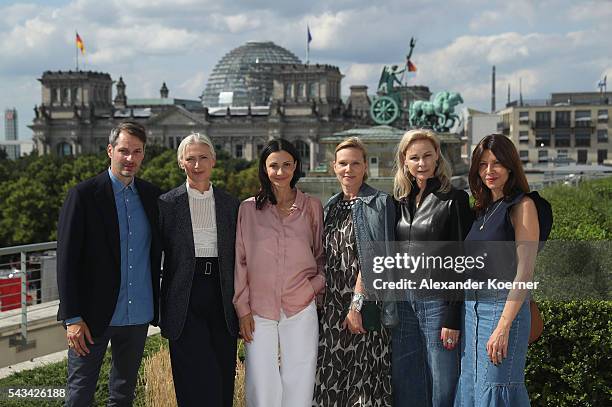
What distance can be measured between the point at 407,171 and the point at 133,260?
2.29m

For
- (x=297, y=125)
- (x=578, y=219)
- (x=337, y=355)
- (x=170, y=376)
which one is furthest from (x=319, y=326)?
(x=297, y=125)

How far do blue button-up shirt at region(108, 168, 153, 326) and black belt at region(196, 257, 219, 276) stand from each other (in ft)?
1.40

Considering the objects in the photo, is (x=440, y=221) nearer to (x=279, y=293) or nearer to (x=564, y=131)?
(x=279, y=293)

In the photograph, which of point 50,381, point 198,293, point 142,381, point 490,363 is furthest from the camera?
point 50,381

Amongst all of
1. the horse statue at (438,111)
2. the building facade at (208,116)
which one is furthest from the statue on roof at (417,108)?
the building facade at (208,116)

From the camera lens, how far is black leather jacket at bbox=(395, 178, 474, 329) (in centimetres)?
605

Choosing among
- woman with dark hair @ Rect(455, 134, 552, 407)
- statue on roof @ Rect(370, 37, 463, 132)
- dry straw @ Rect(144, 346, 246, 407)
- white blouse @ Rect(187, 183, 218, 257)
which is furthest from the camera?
statue on roof @ Rect(370, 37, 463, 132)

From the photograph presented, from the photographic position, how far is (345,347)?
21.1 feet

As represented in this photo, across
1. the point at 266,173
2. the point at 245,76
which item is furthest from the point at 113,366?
the point at 245,76

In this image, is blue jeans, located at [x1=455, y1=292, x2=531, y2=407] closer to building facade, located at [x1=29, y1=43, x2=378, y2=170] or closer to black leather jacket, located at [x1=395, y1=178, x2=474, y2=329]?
black leather jacket, located at [x1=395, y1=178, x2=474, y2=329]

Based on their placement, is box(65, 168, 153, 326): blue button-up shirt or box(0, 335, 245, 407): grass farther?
box(0, 335, 245, 407): grass

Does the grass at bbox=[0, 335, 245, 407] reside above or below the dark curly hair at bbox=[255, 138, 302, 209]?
below

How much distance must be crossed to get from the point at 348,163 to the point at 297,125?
125 meters

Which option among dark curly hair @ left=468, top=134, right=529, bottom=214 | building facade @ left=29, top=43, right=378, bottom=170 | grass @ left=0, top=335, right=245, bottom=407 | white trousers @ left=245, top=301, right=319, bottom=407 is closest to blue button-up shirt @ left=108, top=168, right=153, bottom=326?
white trousers @ left=245, top=301, right=319, bottom=407
